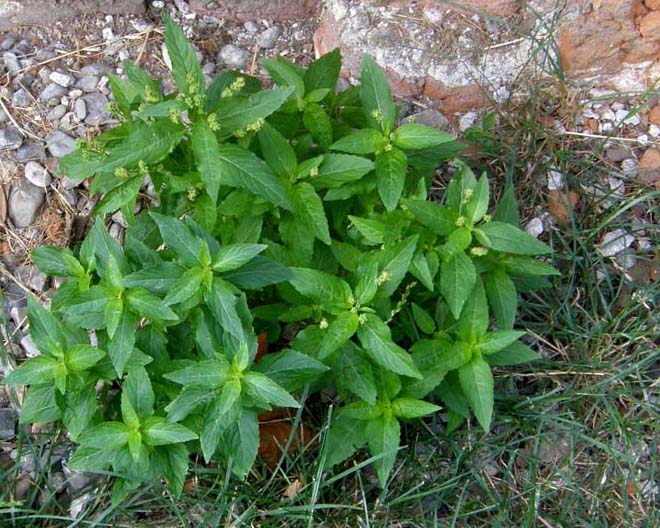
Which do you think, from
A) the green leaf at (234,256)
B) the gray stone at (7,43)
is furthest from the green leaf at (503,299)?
the gray stone at (7,43)

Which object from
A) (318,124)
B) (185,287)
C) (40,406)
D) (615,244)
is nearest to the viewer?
(185,287)

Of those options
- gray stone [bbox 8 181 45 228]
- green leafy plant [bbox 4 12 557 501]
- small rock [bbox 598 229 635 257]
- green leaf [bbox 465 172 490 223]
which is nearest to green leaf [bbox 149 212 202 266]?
green leafy plant [bbox 4 12 557 501]

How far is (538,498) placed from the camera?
2.86 metres

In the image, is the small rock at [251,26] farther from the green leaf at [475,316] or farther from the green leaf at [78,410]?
the green leaf at [78,410]

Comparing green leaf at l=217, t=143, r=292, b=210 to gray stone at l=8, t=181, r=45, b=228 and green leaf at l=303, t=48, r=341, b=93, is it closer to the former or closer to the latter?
green leaf at l=303, t=48, r=341, b=93

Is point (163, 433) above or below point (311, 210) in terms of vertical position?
below

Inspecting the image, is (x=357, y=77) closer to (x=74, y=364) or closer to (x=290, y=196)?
(x=290, y=196)

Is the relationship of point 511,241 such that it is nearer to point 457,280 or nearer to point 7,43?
point 457,280

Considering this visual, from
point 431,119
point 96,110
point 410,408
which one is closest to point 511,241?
point 410,408

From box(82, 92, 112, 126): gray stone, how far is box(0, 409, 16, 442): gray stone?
48.6 inches

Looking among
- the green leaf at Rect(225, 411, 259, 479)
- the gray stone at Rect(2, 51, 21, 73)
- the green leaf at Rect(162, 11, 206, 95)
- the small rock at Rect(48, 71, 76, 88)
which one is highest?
the green leaf at Rect(162, 11, 206, 95)

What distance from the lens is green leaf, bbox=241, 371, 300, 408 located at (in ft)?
7.27

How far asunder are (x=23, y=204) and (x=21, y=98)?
49 cm

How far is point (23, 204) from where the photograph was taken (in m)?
3.15
